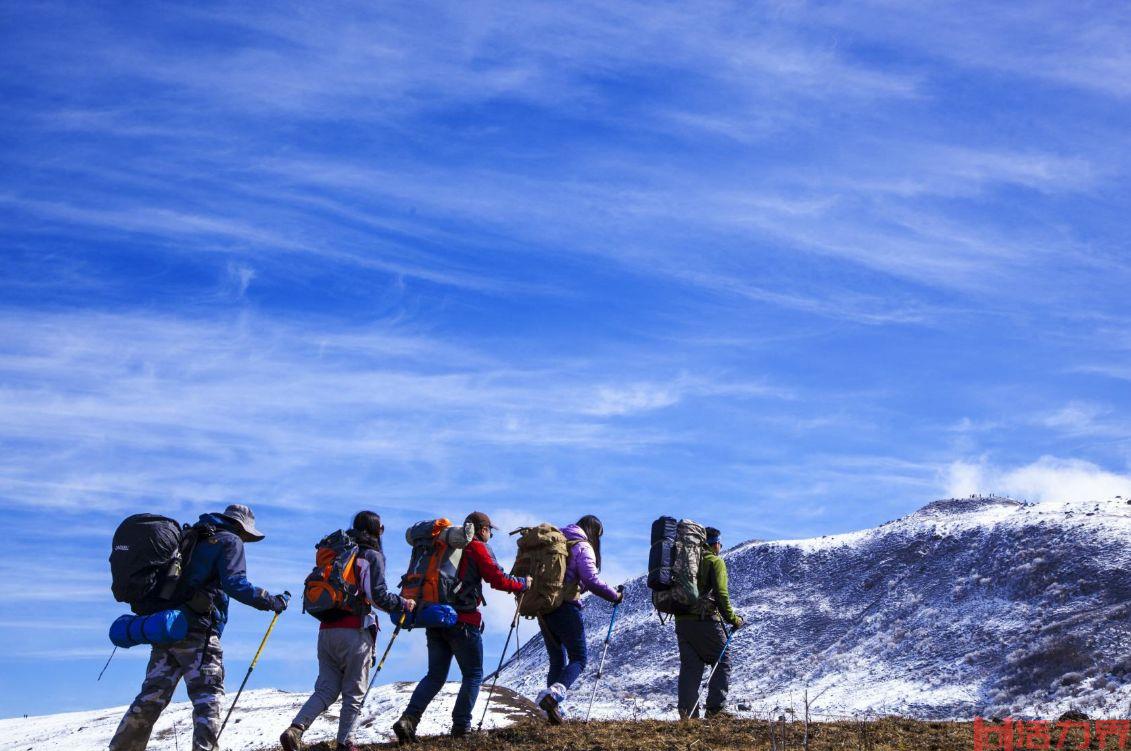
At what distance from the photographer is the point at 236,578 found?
36.5ft

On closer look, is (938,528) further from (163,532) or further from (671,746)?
(163,532)

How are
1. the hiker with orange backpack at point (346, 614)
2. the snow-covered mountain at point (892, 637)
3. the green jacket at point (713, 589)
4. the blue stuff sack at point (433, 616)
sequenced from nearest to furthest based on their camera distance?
the hiker with orange backpack at point (346, 614) < the blue stuff sack at point (433, 616) < the green jacket at point (713, 589) < the snow-covered mountain at point (892, 637)

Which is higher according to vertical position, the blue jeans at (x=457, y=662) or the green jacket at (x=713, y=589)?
the green jacket at (x=713, y=589)

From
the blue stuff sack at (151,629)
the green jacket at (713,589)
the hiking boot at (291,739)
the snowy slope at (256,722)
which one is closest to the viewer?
the blue stuff sack at (151,629)

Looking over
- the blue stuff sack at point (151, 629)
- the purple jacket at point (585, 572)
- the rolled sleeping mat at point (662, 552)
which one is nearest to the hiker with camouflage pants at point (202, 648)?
the blue stuff sack at point (151, 629)

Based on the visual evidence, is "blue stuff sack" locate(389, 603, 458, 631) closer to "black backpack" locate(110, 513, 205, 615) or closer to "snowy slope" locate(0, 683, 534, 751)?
"black backpack" locate(110, 513, 205, 615)

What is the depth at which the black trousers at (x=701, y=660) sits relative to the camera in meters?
14.5

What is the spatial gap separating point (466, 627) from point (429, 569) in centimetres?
74

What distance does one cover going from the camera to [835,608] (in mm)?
31766

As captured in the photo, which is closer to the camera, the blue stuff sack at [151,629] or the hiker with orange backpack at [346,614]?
the blue stuff sack at [151,629]

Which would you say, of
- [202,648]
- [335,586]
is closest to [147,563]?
[202,648]

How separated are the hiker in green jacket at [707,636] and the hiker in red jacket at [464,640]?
8.95 ft

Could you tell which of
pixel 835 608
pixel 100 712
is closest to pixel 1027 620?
pixel 835 608

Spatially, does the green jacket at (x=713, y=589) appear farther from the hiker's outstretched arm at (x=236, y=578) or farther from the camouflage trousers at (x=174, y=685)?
the camouflage trousers at (x=174, y=685)
